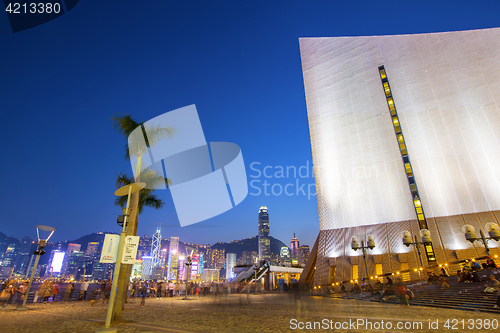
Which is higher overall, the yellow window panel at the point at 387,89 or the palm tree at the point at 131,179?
the yellow window panel at the point at 387,89

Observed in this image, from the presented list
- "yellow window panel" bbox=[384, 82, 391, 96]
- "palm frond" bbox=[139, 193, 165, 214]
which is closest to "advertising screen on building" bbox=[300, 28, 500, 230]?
A: "yellow window panel" bbox=[384, 82, 391, 96]

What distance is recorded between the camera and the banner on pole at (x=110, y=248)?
22.5 ft

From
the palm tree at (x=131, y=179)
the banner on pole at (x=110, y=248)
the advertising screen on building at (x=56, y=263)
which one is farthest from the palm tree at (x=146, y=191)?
the advertising screen on building at (x=56, y=263)

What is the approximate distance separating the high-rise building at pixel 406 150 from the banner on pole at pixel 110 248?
25079mm

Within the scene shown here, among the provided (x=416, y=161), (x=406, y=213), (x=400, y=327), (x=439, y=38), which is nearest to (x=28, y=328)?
(x=400, y=327)

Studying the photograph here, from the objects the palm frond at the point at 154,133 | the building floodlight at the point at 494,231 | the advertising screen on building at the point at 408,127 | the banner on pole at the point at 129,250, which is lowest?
the banner on pole at the point at 129,250

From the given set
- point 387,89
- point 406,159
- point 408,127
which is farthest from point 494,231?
point 387,89

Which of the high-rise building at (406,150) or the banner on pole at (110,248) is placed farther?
the high-rise building at (406,150)

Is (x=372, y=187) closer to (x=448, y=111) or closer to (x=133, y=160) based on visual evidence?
(x=448, y=111)

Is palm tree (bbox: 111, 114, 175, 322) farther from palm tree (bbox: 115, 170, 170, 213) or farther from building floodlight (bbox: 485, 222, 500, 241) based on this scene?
building floodlight (bbox: 485, 222, 500, 241)

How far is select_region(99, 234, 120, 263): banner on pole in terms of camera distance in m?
6.87

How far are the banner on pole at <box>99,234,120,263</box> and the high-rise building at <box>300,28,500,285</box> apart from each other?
2508 cm

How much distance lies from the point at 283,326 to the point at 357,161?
28488mm

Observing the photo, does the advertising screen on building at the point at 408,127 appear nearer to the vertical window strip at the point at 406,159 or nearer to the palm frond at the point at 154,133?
the vertical window strip at the point at 406,159
